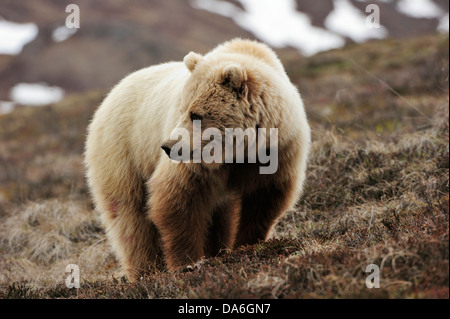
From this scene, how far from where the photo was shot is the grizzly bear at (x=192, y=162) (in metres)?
3.79

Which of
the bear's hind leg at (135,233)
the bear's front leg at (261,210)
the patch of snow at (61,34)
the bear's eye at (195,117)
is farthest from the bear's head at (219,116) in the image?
the patch of snow at (61,34)

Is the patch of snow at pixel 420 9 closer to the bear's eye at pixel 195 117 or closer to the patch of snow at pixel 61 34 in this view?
the patch of snow at pixel 61 34

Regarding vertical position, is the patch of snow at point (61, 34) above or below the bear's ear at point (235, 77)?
above

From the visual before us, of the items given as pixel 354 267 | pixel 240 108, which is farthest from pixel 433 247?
pixel 240 108

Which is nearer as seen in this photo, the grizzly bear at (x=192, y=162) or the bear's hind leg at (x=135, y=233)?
the grizzly bear at (x=192, y=162)

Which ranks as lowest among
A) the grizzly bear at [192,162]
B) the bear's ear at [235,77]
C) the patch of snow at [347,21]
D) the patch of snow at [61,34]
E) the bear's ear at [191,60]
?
the grizzly bear at [192,162]

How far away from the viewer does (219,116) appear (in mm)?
3748

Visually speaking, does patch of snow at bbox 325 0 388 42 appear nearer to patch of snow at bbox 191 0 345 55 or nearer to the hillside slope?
patch of snow at bbox 191 0 345 55

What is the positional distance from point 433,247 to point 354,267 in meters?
0.46

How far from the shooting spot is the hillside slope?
2.83m

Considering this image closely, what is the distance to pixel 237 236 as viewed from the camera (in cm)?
444

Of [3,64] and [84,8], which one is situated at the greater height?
[84,8]

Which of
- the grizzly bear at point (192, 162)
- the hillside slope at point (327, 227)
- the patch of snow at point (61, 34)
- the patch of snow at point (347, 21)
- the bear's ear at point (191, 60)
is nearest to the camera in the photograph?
the hillside slope at point (327, 227)

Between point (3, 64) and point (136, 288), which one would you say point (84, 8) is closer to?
point (3, 64)
